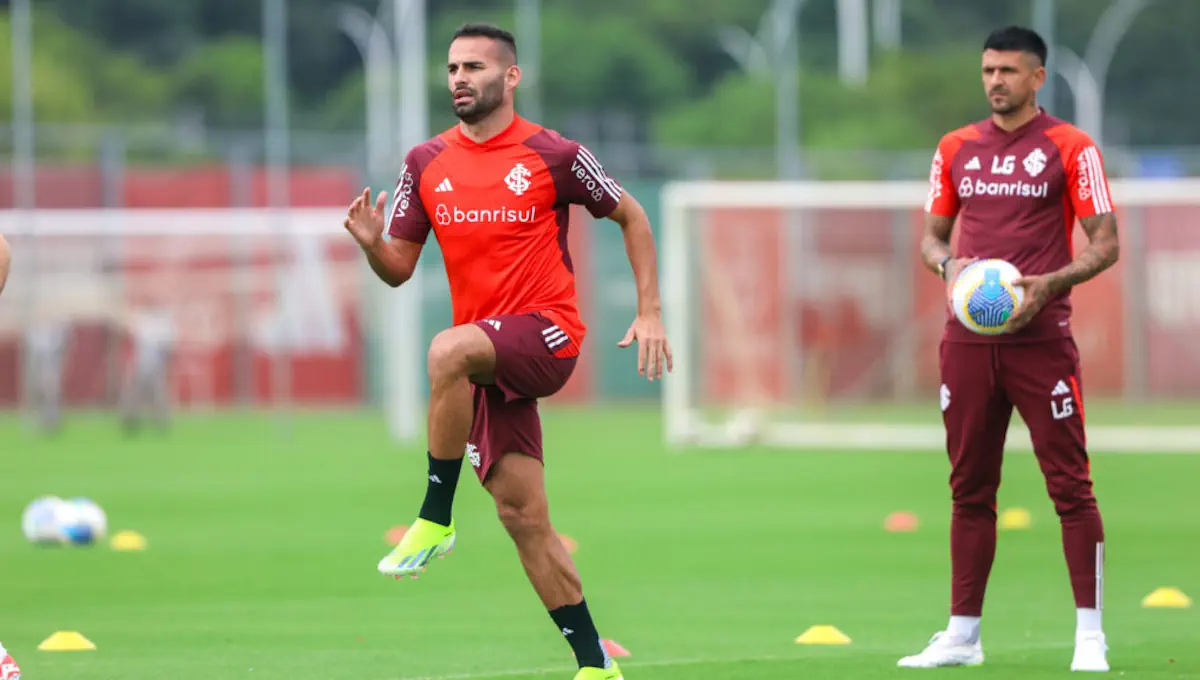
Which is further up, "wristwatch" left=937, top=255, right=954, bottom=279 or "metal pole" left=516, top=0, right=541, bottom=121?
"metal pole" left=516, top=0, right=541, bottom=121

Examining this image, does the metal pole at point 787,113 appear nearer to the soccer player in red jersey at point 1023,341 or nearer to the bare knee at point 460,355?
the soccer player in red jersey at point 1023,341

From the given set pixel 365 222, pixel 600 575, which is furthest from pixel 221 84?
pixel 365 222

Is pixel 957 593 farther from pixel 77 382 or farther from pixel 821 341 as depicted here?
pixel 77 382

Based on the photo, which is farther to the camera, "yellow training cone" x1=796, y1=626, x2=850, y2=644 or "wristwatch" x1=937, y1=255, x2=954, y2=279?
"yellow training cone" x1=796, y1=626, x2=850, y2=644

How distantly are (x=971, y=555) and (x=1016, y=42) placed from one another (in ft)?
6.95

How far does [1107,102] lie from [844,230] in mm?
30015

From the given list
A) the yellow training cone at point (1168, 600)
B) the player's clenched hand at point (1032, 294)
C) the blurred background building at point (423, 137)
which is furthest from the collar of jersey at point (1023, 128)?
the blurred background building at point (423, 137)

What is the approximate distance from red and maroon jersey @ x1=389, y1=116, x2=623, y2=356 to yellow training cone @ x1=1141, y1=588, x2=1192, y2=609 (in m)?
4.64

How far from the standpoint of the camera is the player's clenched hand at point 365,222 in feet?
25.2

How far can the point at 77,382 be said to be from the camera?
37.2m

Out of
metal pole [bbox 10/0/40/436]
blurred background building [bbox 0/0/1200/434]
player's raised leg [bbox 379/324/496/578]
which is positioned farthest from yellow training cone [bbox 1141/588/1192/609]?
metal pole [bbox 10/0/40/436]

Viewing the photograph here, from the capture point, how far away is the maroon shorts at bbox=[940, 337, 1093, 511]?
9031 millimetres

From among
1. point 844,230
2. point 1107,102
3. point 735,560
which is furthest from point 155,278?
point 1107,102

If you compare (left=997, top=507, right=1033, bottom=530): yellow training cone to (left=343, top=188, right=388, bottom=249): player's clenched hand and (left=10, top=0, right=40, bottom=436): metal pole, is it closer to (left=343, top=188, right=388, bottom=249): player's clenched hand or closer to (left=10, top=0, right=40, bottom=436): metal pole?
(left=343, top=188, right=388, bottom=249): player's clenched hand
